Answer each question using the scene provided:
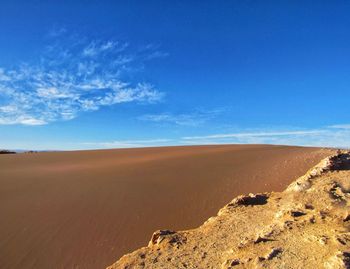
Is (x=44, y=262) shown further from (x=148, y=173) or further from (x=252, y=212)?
(x=148, y=173)

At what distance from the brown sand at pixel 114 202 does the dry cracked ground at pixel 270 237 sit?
1.58 m

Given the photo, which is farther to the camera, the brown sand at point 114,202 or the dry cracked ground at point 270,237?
the brown sand at point 114,202

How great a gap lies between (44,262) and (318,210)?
160 inches

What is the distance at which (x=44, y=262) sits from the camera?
5480mm

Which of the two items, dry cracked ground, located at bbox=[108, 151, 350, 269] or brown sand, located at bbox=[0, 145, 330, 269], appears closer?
dry cracked ground, located at bbox=[108, 151, 350, 269]

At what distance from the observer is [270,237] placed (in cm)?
374

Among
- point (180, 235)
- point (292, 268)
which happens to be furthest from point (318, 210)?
point (180, 235)

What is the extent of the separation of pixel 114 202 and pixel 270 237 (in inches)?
165

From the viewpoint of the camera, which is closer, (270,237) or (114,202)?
(270,237)

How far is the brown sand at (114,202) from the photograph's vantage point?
5.73 m

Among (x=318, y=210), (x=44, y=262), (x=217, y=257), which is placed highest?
(x=318, y=210)

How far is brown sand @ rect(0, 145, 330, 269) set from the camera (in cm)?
573

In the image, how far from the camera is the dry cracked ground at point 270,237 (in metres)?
3.29

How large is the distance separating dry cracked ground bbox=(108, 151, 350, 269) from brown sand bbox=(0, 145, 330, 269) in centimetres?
158
